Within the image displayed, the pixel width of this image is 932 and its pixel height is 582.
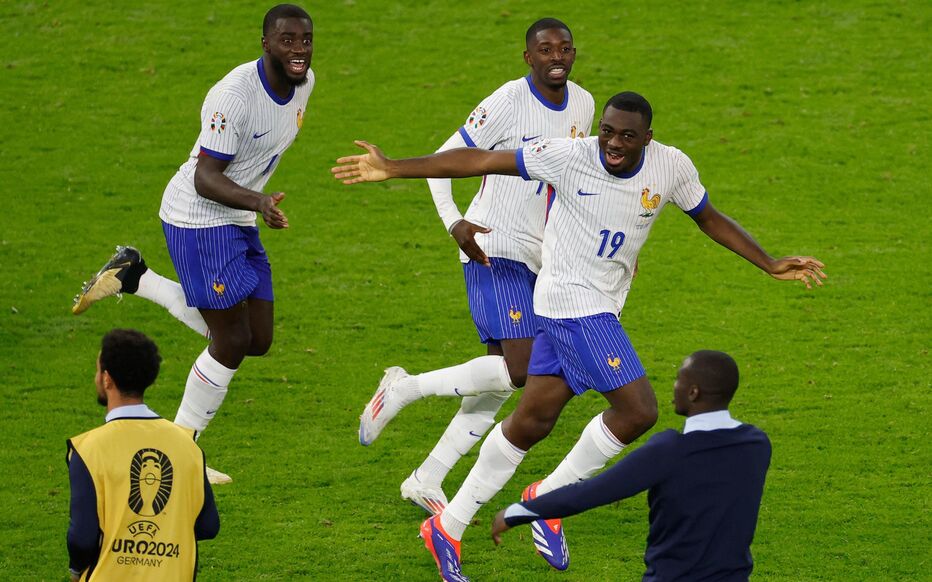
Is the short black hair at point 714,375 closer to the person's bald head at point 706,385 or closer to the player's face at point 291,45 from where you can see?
the person's bald head at point 706,385

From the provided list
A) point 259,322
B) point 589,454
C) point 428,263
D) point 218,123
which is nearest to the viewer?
point 589,454

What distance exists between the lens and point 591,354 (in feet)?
20.1

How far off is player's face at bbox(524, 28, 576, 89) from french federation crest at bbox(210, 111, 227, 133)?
64.9 inches

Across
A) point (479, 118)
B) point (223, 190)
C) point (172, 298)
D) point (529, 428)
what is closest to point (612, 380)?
point (529, 428)

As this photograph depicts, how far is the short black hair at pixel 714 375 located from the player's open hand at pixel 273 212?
8.19 ft

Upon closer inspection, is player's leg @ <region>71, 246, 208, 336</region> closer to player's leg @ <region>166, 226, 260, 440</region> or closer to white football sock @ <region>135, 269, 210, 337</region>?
white football sock @ <region>135, 269, 210, 337</region>

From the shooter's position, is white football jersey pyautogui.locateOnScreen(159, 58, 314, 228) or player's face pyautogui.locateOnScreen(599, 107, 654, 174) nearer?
player's face pyautogui.locateOnScreen(599, 107, 654, 174)

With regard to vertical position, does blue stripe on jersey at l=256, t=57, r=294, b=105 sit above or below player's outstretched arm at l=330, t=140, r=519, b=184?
above

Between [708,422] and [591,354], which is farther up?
[708,422]

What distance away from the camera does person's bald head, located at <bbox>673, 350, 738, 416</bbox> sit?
179 inches

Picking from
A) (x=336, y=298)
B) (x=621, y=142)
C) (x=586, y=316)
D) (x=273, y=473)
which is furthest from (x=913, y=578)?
(x=336, y=298)

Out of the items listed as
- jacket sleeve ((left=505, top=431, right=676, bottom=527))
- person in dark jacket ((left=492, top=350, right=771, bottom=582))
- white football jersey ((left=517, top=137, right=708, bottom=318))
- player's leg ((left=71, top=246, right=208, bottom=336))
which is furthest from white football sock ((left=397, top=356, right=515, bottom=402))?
jacket sleeve ((left=505, top=431, right=676, bottom=527))

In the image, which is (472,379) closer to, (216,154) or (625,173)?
(625,173)

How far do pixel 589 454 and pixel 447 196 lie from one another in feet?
5.45
